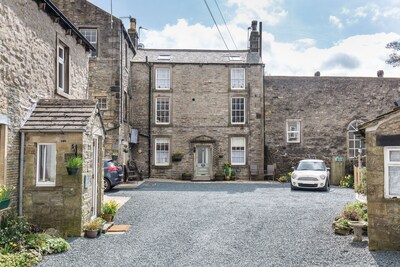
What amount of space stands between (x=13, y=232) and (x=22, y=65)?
12.8ft

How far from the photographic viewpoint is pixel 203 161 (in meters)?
25.2

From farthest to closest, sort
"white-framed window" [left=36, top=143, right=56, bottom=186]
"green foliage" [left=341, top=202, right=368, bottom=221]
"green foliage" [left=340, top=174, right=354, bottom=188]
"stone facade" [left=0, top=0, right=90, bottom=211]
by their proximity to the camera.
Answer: "green foliage" [left=340, top=174, right=354, bottom=188], "green foliage" [left=341, top=202, right=368, bottom=221], "white-framed window" [left=36, top=143, right=56, bottom=186], "stone facade" [left=0, top=0, right=90, bottom=211]

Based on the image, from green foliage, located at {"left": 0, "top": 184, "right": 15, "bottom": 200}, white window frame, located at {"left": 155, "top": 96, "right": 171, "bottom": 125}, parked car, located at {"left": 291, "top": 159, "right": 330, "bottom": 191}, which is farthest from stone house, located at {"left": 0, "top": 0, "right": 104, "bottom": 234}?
white window frame, located at {"left": 155, "top": 96, "right": 171, "bottom": 125}

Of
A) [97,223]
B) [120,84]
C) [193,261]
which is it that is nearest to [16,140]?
[97,223]

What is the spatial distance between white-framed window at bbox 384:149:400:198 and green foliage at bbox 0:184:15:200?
26.1 feet

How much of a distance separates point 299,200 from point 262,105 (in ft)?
38.0

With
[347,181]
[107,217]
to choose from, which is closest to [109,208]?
[107,217]

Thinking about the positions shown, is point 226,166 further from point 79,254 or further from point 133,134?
point 79,254

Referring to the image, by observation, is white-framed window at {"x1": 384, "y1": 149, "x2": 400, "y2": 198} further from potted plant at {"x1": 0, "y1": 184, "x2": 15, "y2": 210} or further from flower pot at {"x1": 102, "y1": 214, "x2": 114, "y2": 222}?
potted plant at {"x1": 0, "y1": 184, "x2": 15, "y2": 210}

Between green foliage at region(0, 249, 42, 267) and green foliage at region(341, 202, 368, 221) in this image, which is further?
green foliage at region(341, 202, 368, 221)

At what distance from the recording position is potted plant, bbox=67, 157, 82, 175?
900cm

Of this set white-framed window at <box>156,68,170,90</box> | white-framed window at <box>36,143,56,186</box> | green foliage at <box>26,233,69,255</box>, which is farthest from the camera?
white-framed window at <box>156,68,170,90</box>

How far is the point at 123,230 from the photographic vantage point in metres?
10.0

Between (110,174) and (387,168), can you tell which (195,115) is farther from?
(387,168)
